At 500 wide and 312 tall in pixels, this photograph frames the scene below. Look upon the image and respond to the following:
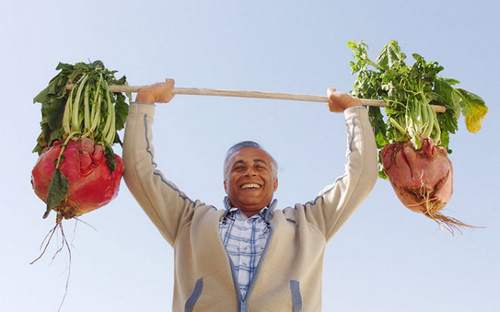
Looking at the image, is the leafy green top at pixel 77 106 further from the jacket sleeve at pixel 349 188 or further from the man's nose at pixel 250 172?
the jacket sleeve at pixel 349 188

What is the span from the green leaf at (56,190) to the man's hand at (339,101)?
229 cm

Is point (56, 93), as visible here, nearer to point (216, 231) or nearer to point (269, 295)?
point (216, 231)

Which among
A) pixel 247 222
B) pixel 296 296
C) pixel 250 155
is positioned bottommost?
pixel 296 296

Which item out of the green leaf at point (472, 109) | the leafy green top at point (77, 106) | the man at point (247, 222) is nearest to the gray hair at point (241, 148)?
the man at point (247, 222)

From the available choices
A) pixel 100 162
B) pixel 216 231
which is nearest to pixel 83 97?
pixel 100 162

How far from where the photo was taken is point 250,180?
17.3ft

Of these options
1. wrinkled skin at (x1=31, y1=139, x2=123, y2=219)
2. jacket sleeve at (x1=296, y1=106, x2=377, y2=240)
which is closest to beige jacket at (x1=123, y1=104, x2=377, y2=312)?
jacket sleeve at (x1=296, y1=106, x2=377, y2=240)

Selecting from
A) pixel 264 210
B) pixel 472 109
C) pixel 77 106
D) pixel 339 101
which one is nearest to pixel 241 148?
pixel 264 210

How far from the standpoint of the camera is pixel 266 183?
5.32 metres

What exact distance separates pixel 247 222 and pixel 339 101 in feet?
4.47

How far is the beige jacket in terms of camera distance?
4.57m

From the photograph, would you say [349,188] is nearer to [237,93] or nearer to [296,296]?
[296,296]

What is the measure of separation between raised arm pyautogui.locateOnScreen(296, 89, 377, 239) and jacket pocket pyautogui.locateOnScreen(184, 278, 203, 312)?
990 millimetres

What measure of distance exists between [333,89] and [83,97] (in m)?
2.07
